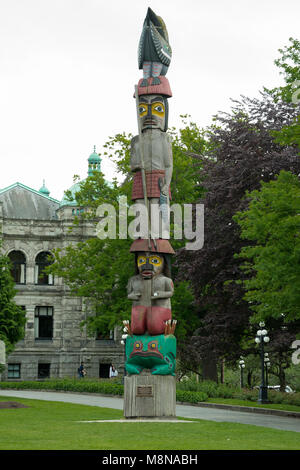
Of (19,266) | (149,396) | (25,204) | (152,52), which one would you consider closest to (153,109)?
(152,52)

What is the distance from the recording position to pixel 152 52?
78.0ft

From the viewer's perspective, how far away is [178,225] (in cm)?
4069

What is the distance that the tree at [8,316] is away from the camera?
1396 inches

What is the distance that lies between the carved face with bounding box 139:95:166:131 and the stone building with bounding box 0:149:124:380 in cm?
4113

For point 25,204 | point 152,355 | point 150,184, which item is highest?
point 25,204

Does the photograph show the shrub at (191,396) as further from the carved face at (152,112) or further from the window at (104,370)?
the window at (104,370)

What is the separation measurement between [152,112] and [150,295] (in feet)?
18.6

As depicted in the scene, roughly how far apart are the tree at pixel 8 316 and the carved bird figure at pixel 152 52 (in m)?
15.9

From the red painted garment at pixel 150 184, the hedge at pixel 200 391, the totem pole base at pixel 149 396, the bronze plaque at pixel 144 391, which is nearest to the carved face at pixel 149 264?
the red painted garment at pixel 150 184

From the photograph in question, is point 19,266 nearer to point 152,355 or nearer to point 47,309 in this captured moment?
point 47,309

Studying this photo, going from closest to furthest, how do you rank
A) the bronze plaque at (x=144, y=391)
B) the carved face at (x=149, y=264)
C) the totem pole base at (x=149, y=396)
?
1. the totem pole base at (x=149, y=396)
2. the bronze plaque at (x=144, y=391)
3. the carved face at (x=149, y=264)
